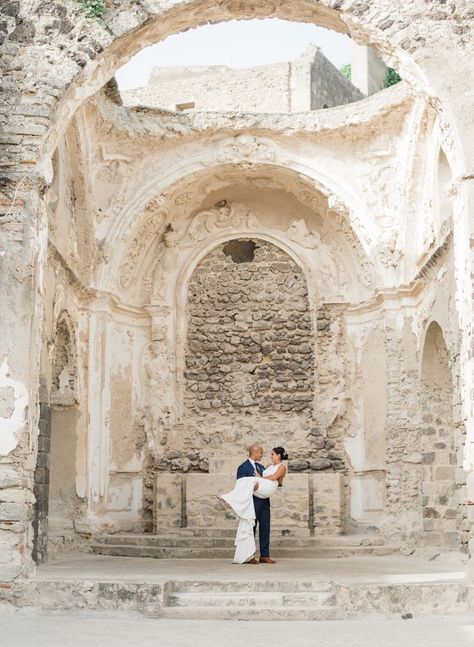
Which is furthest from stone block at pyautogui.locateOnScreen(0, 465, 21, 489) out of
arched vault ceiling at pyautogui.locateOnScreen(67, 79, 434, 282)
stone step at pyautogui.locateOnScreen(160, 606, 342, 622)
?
arched vault ceiling at pyautogui.locateOnScreen(67, 79, 434, 282)

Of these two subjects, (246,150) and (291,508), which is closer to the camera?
(291,508)

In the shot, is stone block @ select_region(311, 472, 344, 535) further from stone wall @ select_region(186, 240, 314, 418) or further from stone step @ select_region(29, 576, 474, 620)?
stone step @ select_region(29, 576, 474, 620)

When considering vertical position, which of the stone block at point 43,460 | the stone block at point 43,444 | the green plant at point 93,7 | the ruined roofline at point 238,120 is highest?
the ruined roofline at point 238,120

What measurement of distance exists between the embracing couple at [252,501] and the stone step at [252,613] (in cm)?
232

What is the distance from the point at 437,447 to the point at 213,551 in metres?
2.96

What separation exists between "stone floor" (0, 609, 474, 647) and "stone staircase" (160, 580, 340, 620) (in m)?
0.15

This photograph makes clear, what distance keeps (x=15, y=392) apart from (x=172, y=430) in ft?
19.2

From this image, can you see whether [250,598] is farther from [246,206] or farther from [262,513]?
[246,206]

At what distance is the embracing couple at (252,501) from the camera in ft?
29.2

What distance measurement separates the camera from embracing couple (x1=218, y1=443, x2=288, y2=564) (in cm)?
889

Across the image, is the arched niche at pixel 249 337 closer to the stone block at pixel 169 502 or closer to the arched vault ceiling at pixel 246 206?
the arched vault ceiling at pixel 246 206

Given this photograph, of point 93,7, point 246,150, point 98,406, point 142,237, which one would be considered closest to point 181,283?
point 142,237

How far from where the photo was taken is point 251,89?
18.1 m

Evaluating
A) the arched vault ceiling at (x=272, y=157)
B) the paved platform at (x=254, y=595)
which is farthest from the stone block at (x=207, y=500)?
the paved platform at (x=254, y=595)
